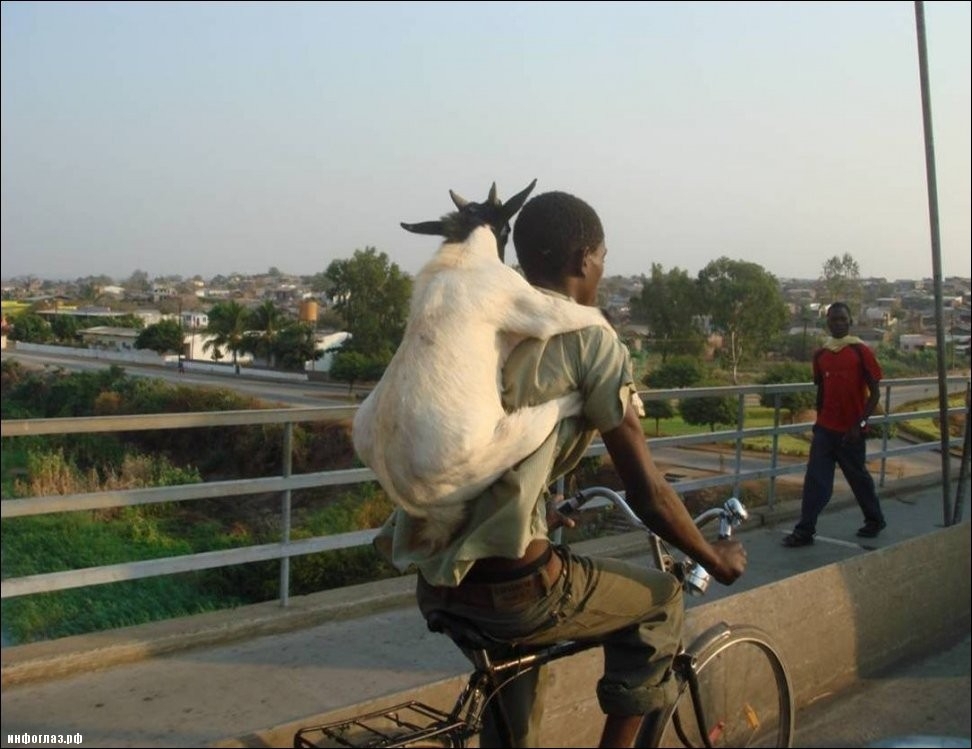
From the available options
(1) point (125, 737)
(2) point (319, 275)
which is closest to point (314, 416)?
(1) point (125, 737)

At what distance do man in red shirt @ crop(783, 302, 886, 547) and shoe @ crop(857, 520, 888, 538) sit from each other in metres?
0.13

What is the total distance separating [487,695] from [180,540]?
4.95 m

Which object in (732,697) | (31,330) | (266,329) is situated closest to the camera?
(732,697)

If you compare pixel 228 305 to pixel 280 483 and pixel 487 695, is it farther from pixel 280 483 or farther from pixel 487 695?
pixel 487 695

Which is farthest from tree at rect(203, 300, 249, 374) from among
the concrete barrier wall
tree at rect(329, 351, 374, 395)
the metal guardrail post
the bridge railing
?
the concrete barrier wall

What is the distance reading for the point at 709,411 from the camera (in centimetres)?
792

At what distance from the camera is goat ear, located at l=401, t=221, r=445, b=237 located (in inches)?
96.3

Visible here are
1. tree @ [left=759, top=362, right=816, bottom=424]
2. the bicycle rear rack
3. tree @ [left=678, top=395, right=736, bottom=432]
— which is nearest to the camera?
the bicycle rear rack

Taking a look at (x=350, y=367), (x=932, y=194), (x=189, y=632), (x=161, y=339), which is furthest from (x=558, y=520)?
(x=350, y=367)

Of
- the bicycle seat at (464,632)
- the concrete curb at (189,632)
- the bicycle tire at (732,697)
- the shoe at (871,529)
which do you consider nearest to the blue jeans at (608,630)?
the bicycle seat at (464,632)

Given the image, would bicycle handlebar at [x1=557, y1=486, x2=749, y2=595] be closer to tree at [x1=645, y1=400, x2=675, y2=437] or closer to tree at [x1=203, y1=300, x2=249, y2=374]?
tree at [x1=645, y1=400, x2=675, y2=437]

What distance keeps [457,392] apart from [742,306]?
7603 millimetres

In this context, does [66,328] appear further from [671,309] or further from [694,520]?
[694,520]

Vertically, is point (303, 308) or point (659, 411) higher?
point (303, 308)
